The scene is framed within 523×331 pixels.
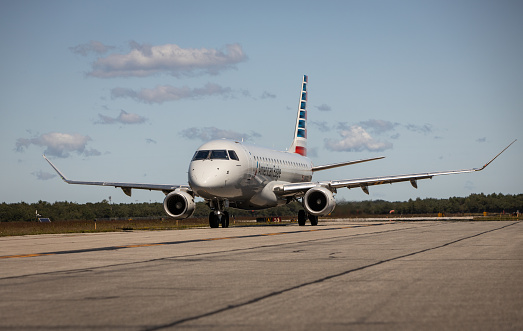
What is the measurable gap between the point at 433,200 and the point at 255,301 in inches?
3386

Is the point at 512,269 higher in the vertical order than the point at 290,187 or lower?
lower

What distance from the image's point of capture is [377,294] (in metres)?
8.60

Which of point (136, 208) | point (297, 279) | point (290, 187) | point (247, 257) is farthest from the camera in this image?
point (136, 208)

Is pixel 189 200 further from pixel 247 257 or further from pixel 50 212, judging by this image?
pixel 50 212

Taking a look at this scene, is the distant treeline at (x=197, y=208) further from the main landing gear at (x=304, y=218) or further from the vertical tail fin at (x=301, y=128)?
the main landing gear at (x=304, y=218)

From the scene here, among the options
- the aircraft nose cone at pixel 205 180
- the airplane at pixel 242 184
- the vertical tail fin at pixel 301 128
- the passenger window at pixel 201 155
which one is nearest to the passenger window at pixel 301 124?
the vertical tail fin at pixel 301 128

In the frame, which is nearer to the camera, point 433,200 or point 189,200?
point 189,200

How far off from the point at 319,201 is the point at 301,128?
16.5m

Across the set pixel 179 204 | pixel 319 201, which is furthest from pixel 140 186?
pixel 319 201

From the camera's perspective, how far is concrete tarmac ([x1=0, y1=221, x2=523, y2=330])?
6797 mm

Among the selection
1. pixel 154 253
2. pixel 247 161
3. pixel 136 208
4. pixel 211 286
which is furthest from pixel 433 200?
pixel 211 286

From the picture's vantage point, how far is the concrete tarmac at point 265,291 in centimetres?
680

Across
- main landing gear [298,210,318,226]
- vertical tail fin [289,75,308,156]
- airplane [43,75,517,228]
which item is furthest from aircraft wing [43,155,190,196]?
vertical tail fin [289,75,308,156]

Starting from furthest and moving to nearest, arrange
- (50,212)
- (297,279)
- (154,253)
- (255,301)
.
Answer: (50,212) → (154,253) → (297,279) → (255,301)
